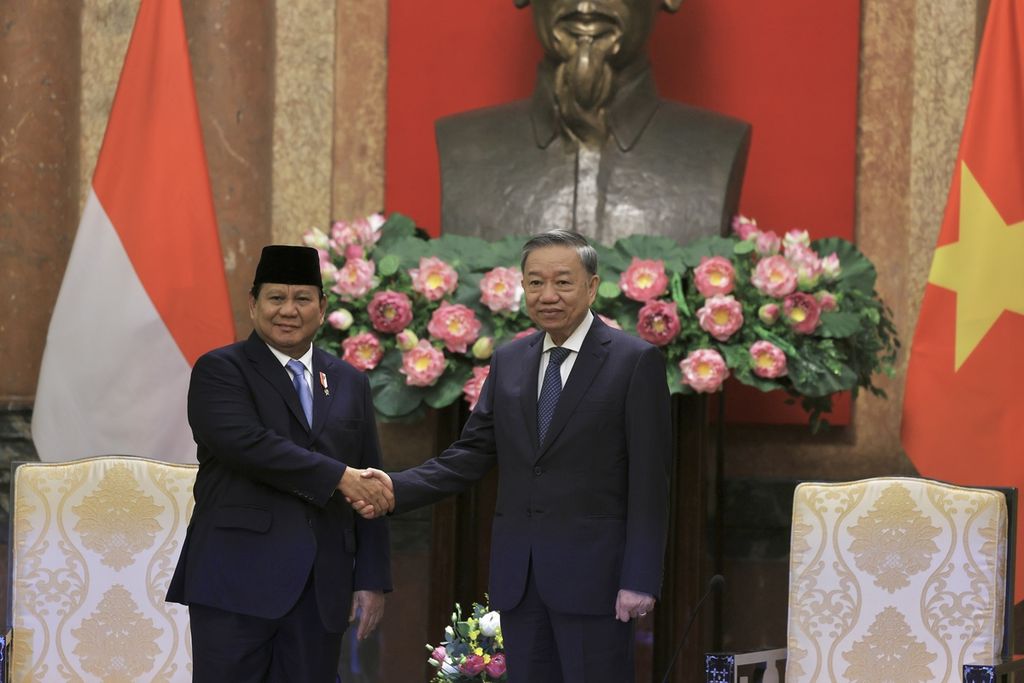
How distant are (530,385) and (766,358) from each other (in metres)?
1.16

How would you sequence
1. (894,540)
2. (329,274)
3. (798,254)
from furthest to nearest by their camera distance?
(329,274), (798,254), (894,540)

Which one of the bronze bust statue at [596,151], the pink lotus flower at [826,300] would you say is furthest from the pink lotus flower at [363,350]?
the pink lotus flower at [826,300]

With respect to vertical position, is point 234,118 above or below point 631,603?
above

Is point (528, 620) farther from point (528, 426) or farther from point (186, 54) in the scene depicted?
point (186, 54)

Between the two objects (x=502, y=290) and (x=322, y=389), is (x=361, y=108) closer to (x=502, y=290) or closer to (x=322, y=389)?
(x=502, y=290)

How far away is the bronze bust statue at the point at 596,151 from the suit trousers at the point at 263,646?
1.82 metres

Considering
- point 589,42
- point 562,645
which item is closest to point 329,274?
point 589,42

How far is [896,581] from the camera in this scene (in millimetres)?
3666

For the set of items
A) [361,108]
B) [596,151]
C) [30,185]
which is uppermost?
[361,108]

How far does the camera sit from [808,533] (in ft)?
12.2

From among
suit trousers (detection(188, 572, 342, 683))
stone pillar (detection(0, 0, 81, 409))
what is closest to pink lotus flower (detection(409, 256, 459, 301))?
suit trousers (detection(188, 572, 342, 683))

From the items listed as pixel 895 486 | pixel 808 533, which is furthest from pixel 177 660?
pixel 895 486

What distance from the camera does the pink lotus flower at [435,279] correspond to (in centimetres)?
430

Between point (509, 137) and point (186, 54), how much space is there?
1.05m
